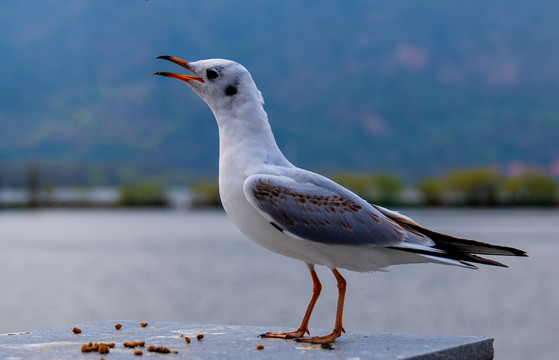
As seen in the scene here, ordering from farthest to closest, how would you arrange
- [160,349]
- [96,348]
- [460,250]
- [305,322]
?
[305,322], [460,250], [96,348], [160,349]

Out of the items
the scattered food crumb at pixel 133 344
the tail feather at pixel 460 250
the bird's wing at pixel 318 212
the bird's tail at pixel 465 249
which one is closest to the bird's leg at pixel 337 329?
the bird's wing at pixel 318 212

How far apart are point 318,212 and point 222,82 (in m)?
1.35

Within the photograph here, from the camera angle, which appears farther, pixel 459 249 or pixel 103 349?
pixel 459 249

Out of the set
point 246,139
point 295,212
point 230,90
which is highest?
point 230,90

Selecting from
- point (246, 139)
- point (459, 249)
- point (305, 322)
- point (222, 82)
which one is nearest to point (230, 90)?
point (222, 82)

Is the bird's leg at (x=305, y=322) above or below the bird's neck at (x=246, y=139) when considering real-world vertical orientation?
below

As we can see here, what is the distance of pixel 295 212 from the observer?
Result: 6.62 metres

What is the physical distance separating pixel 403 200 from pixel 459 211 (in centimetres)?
2552

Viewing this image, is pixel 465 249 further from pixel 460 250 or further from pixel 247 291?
pixel 247 291

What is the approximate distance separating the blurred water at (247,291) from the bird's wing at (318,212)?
55.2ft

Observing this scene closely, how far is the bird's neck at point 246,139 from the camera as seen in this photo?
6.92m

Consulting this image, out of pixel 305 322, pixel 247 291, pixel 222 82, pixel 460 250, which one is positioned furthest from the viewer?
pixel 247 291

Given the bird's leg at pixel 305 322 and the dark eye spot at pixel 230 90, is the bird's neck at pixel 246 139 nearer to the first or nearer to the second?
the dark eye spot at pixel 230 90

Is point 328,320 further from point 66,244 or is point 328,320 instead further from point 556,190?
point 556,190
